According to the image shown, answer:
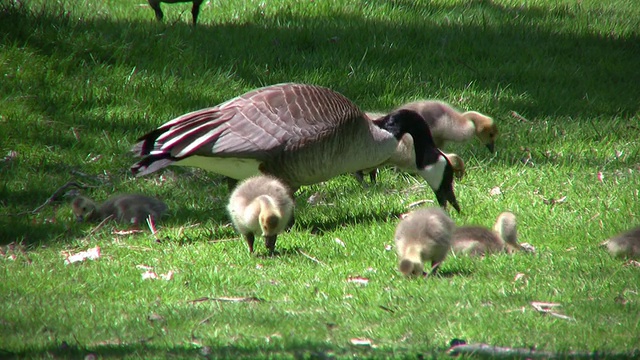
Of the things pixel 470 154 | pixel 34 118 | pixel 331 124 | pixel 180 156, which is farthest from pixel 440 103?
pixel 34 118

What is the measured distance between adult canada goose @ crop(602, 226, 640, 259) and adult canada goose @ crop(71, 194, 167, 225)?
3.92m

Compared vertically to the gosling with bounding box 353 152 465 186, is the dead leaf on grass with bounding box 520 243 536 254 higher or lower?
higher

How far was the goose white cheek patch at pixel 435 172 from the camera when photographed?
8031mm

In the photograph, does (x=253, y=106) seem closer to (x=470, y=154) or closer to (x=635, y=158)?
(x=470, y=154)

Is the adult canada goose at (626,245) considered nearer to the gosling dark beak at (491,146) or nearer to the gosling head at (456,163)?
the gosling head at (456,163)

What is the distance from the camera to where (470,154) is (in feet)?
31.5

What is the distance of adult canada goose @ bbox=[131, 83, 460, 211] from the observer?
735 centimetres

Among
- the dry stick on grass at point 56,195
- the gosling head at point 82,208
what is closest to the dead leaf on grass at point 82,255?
the gosling head at point 82,208

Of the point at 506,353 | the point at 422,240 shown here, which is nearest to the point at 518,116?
the point at 422,240

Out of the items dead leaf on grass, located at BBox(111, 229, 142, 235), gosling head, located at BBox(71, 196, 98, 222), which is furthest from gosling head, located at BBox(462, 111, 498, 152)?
gosling head, located at BBox(71, 196, 98, 222)

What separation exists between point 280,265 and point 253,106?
1.76 metres

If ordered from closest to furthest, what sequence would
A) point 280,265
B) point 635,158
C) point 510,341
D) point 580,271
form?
point 510,341 → point 580,271 → point 280,265 → point 635,158

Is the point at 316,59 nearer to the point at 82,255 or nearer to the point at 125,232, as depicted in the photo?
the point at 125,232

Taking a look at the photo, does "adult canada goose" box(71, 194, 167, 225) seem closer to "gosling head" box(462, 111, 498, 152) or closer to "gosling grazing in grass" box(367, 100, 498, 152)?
"gosling grazing in grass" box(367, 100, 498, 152)
